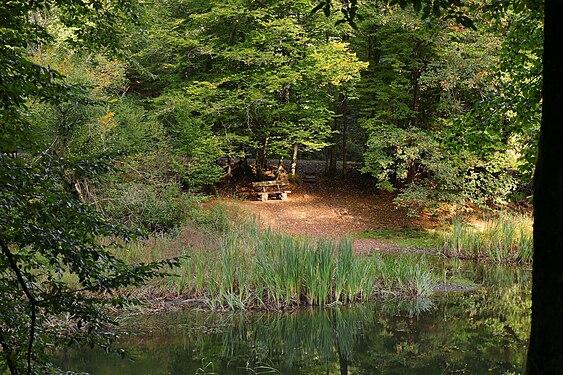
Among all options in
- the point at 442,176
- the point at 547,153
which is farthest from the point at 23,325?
the point at 442,176

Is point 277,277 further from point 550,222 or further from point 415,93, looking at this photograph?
point 415,93

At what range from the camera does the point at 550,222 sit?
4.98 ft

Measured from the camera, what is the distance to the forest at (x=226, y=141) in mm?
2691

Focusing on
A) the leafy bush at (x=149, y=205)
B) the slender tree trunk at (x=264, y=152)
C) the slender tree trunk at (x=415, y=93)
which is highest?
the slender tree trunk at (x=415, y=93)

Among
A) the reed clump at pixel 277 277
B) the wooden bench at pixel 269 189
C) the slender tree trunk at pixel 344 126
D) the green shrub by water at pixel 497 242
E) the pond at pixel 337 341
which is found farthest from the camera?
the slender tree trunk at pixel 344 126

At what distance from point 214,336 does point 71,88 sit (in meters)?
4.49

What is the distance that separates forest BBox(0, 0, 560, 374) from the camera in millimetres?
2691

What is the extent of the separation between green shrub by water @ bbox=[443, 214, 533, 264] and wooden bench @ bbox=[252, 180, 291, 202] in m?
5.78

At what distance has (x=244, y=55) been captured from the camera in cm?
1484

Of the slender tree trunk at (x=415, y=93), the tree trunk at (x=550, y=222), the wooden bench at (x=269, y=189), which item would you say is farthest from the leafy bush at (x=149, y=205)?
the tree trunk at (x=550, y=222)

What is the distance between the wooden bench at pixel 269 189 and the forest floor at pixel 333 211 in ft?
0.69

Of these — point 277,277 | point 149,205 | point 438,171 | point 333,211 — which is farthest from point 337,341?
point 333,211

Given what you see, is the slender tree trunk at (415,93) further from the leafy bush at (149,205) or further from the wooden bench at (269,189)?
the leafy bush at (149,205)

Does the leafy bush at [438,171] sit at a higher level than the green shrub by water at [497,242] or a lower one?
higher
